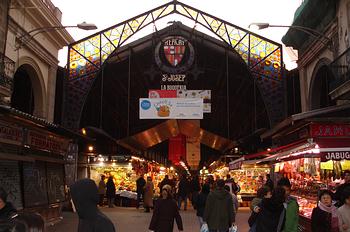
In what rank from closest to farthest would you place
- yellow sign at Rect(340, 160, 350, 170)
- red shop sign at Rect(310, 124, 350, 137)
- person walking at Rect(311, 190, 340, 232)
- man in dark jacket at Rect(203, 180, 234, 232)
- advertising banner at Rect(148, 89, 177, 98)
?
person walking at Rect(311, 190, 340, 232), man in dark jacket at Rect(203, 180, 234, 232), yellow sign at Rect(340, 160, 350, 170), red shop sign at Rect(310, 124, 350, 137), advertising banner at Rect(148, 89, 177, 98)

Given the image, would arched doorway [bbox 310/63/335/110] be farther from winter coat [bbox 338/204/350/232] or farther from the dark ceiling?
winter coat [bbox 338/204/350/232]

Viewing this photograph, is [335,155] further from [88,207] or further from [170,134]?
[170,134]

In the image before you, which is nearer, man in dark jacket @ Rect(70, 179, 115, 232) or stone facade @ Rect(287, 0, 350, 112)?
man in dark jacket @ Rect(70, 179, 115, 232)

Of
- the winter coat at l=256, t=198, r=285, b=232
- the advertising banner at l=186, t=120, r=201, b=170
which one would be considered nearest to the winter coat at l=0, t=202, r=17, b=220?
the winter coat at l=256, t=198, r=285, b=232

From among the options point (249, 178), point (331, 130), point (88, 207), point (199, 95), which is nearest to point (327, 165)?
point (331, 130)

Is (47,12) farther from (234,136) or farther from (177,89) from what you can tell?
(234,136)

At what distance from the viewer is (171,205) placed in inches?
299

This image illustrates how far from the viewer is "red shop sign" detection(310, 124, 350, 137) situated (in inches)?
430

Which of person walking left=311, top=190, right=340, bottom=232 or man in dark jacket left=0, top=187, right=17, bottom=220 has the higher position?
man in dark jacket left=0, top=187, right=17, bottom=220

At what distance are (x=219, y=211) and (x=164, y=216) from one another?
1.33m

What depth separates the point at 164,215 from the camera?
24.6 ft

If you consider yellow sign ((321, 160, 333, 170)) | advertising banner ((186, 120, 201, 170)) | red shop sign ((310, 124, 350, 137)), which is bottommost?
yellow sign ((321, 160, 333, 170))

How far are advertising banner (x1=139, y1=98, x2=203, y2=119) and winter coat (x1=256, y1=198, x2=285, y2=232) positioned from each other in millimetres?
12900

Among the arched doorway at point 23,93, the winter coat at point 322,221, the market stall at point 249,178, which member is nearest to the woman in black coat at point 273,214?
the winter coat at point 322,221
